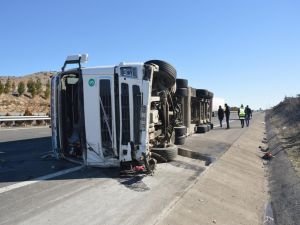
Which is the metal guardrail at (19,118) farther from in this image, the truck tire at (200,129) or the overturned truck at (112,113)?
the overturned truck at (112,113)

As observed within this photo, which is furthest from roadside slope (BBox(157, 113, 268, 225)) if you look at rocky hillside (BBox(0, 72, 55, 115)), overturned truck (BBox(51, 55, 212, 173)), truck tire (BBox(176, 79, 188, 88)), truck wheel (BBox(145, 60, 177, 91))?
rocky hillside (BBox(0, 72, 55, 115))

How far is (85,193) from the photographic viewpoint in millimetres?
8070

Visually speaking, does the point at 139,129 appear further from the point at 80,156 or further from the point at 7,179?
the point at 7,179

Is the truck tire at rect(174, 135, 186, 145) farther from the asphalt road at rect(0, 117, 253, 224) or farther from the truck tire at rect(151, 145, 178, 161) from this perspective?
the truck tire at rect(151, 145, 178, 161)

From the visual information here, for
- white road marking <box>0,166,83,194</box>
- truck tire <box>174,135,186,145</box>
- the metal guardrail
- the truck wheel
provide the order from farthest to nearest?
the metal guardrail → truck tire <box>174,135,186,145</box> → the truck wheel → white road marking <box>0,166,83,194</box>

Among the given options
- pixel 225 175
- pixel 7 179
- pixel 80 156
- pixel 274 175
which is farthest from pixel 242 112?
pixel 7 179

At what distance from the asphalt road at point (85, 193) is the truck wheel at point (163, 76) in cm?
206

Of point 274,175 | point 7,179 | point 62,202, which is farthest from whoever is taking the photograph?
point 274,175

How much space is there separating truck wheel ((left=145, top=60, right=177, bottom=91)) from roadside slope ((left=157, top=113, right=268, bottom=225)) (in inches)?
98.0

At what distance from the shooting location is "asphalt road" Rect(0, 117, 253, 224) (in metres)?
6.70

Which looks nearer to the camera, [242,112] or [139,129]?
[139,129]

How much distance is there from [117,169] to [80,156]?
1262mm


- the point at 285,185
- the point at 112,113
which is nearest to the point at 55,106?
the point at 112,113

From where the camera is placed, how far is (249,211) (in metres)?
9.84
